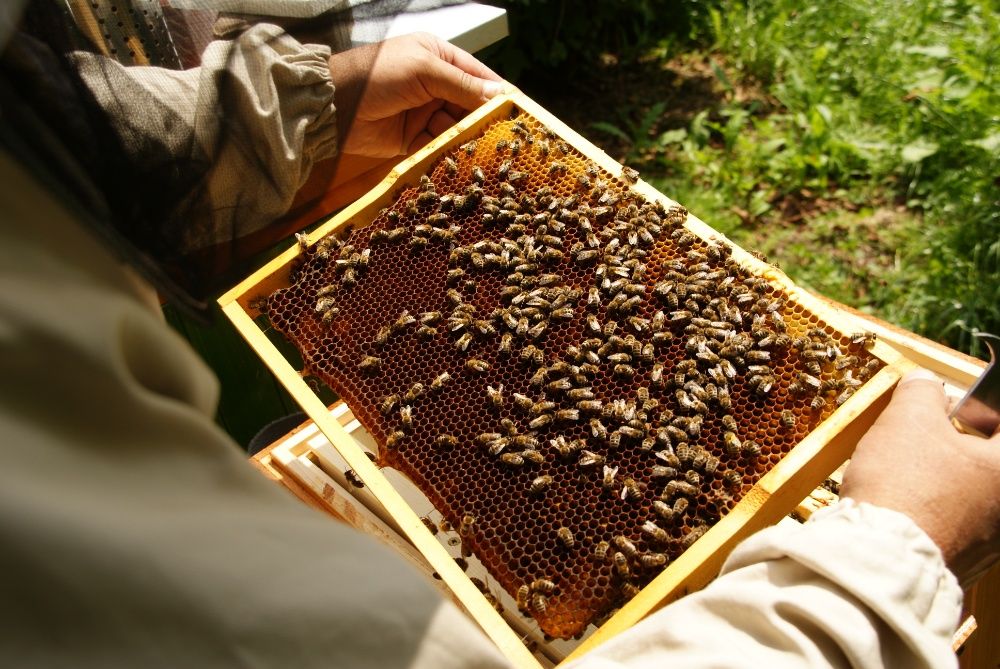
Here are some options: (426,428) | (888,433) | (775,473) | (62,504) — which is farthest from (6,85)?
(888,433)

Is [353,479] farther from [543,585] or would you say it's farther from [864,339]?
[864,339]

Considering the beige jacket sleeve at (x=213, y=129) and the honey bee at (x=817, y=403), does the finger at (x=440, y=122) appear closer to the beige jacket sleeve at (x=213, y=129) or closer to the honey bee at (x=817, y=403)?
the beige jacket sleeve at (x=213, y=129)

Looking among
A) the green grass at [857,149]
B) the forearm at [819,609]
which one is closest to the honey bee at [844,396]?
the forearm at [819,609]

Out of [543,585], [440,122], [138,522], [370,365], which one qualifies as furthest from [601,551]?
[440,122]

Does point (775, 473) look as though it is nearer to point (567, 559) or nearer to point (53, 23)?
point (567, 559)

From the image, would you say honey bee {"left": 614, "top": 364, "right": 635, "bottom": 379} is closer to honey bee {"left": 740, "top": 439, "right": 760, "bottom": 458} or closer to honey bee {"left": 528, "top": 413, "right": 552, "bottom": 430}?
honey bee {"left": 528, "top": 413, "right": 552, "bottom": 430}

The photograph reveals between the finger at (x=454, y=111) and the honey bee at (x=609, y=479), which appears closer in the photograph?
the honey bee at (x=609, y=479)
